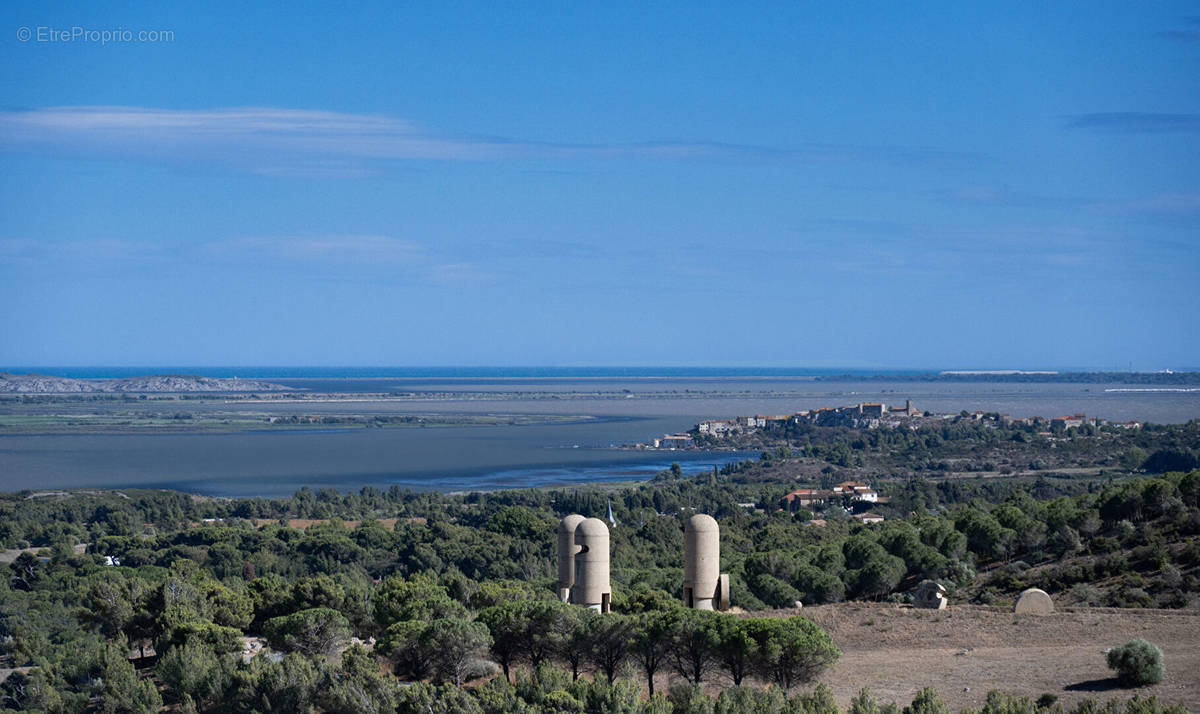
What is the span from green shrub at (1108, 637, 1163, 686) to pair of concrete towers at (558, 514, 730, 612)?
648 centimetres

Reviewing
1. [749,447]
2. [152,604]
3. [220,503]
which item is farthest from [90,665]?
[749,447]

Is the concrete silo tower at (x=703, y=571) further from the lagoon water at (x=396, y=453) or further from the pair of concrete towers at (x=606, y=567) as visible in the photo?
the lagoon water at (x=396, y=453)

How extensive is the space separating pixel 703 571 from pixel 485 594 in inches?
164

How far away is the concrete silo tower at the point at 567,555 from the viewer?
21.8 metres

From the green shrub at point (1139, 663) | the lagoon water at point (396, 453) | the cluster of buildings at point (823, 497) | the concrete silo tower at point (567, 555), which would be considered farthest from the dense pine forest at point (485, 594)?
the lagoon water at point (396, 453)

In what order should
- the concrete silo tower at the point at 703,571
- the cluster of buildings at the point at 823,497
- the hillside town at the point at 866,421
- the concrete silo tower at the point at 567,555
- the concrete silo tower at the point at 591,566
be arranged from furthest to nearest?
the hillside town at the point at 866,421 < the cluster of buildings at the point at 823,497 < the concrete silo tower at the point at 567,555 < the concrete silo tower at the point at 703,571 < the concrete silo tower at the point at 591,566

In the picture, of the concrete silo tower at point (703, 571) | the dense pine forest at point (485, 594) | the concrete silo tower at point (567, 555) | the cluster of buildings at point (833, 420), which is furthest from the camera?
the cluster of buildings at point (833, 420)

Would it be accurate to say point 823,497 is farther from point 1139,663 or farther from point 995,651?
point 1139,663

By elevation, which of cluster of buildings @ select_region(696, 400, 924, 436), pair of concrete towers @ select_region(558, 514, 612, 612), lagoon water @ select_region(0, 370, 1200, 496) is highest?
pair of concrete towers @ select_region(558, 514, 612, 612)

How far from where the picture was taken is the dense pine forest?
1756 cm

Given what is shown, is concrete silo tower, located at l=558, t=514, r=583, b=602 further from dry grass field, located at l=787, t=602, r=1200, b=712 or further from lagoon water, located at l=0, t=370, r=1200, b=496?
lagoon water, located at l=0, t=370, r=1200, b=496

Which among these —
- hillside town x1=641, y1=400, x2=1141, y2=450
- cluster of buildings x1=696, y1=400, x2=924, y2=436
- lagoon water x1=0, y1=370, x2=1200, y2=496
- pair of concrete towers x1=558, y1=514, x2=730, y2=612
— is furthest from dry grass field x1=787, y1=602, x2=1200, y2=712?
cluster of buildings x1=696, y1=400, x2=924, y2=436

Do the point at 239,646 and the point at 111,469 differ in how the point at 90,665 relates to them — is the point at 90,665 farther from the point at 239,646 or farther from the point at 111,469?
the point at 111,469

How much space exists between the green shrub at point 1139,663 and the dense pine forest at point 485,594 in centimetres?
171
